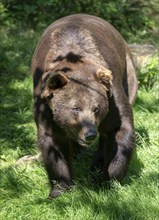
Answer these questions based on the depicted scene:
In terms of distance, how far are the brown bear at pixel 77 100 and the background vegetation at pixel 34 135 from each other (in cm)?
26

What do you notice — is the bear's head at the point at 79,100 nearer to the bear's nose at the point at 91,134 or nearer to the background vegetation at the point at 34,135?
the bear's nose at the point at 91,134

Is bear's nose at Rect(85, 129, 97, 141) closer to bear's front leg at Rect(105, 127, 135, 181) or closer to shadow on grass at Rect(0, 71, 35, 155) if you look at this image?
bear's front leg at Rect(105, 127, 135, 181)

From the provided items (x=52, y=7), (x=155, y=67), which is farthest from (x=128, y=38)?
(x=155, y=67)

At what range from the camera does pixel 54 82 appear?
407cm

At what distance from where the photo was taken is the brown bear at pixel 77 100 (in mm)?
4035

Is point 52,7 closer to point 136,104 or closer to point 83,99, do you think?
point 136,104

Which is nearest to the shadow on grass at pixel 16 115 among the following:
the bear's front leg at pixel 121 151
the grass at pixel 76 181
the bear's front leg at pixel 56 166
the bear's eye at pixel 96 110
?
the grass at pixel 76 181

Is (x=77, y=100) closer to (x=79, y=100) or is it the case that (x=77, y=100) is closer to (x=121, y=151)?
(x=79, y=100)

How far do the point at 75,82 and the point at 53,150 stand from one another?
30.6 inches

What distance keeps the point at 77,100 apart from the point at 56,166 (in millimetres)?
846

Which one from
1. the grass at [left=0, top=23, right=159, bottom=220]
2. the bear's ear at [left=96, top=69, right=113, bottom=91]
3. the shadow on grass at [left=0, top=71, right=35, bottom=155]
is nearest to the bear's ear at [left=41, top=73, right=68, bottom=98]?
the bear's ear at [left=96, top=69, right=113, bottom=91]

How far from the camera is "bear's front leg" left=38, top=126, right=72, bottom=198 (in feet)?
14.8

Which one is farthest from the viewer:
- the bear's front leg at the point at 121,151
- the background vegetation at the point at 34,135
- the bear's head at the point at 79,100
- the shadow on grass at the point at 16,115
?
the shadow on grass at the point at 16,115

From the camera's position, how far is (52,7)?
35.1 ft
